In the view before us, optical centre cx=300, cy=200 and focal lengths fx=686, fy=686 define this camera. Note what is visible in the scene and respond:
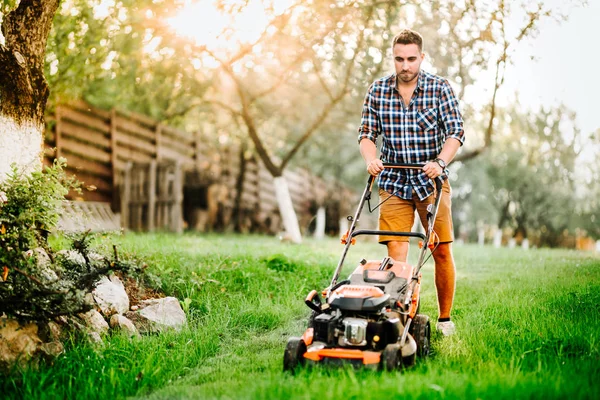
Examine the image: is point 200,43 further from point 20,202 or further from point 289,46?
point 20,202

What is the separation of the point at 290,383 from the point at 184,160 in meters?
11.6

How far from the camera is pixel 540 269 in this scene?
26.6 ft

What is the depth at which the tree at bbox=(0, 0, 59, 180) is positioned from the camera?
5.62 m

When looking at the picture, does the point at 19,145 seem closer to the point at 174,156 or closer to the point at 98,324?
the point at 98,324

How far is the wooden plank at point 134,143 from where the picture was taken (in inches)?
502

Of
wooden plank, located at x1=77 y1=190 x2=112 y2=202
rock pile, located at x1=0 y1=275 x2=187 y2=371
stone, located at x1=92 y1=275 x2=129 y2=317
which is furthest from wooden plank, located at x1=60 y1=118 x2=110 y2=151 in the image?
stone, located at x1=92 y1=275 x2=129 y2=317

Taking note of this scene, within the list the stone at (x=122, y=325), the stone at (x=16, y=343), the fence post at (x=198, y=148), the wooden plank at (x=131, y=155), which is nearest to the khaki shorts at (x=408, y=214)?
the stone at (x=122, y=325)

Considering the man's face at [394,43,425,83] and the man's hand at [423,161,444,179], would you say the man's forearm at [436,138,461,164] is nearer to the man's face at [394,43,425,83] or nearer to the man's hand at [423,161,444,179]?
the man's hand at [423,161,444,179]

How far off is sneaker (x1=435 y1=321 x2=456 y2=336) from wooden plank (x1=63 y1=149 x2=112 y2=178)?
26.3ft

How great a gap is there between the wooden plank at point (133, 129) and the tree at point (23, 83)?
6.94m

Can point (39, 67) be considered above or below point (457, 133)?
above

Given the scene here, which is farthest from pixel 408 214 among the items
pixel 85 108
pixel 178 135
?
pixel 178 135

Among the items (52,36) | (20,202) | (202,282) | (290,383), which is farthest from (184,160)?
(290,383)

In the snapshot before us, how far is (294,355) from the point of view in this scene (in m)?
3.96
